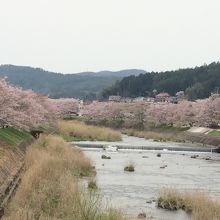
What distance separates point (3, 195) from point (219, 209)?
29.2 ft

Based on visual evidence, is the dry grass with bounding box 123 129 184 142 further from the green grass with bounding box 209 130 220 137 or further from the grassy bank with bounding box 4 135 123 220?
the grassy bank with bounding box 4 135 123 220

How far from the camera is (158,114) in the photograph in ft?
472

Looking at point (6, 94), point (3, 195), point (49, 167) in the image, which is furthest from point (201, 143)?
point (3, 195)

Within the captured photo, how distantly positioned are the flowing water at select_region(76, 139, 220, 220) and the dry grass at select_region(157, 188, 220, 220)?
48 cm

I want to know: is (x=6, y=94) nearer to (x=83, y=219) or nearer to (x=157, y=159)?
(x=157, y=159)

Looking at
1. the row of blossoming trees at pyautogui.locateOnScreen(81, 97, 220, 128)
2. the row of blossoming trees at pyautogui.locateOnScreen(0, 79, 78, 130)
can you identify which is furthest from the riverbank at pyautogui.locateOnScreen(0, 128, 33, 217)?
the row of blossoming trees at pyautogui.locateOnScreen(81, 97, 220, 128)

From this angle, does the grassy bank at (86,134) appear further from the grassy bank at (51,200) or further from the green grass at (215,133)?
the grassy bank at (51,200)

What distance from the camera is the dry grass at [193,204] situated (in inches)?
821

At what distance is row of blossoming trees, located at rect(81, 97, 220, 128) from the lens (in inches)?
4510

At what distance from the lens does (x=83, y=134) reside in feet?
303

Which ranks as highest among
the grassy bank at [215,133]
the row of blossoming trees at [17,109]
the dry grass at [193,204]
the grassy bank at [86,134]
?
the row of blossoming trees at [17,109]

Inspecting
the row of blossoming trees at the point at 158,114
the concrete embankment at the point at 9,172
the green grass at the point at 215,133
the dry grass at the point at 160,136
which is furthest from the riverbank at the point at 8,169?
the row of blossoming trees at the point at 158,114

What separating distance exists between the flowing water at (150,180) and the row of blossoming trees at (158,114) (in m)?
56.2

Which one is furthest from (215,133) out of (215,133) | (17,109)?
(17,109)
